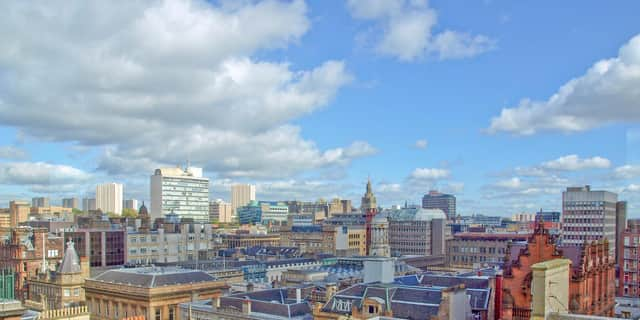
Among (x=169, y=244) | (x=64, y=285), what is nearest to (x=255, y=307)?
(x=64, y=285)

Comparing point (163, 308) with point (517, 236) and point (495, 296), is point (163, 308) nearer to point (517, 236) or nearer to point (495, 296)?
point (495, 296)

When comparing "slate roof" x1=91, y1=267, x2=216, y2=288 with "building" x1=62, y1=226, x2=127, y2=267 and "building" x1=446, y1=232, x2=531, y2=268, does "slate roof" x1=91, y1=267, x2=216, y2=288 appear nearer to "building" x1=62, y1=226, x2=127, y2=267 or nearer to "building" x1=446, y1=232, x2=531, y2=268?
"building" x1=62, y1=226, x2=127, y2=267

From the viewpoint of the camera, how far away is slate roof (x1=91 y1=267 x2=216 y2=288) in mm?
82812

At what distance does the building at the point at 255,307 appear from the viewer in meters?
64.9

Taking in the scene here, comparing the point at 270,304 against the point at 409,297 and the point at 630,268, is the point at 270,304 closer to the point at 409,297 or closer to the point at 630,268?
the point at 409,297

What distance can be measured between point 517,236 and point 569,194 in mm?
32433

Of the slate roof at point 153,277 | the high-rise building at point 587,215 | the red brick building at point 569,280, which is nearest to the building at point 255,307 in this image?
the slate roof at point 153,277

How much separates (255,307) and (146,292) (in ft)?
71.4

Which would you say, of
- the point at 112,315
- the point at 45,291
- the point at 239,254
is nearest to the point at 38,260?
the point at 45,291

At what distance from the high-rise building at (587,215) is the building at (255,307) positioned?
99216mm

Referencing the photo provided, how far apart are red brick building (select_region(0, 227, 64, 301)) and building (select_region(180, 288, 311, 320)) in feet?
140

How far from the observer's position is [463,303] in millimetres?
56688

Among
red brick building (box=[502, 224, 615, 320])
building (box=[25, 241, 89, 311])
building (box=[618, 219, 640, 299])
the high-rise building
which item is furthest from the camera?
the high-rise building

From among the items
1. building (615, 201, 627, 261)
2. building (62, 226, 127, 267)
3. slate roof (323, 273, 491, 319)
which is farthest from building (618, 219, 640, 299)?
building (62, 226, 127, 267)
